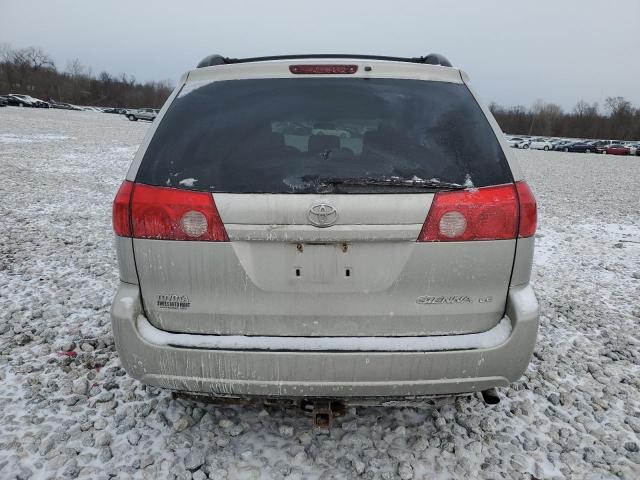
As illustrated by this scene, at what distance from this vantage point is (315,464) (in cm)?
227

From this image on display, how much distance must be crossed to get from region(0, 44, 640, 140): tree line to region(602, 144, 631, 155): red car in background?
120 feet

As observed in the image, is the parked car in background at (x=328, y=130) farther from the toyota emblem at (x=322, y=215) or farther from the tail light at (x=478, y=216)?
the tail light at (x=478, y=216)

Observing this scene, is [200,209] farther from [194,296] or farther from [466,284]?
[466,284]

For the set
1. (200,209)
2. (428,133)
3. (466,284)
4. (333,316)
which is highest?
(428,133)

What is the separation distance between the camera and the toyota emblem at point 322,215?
1785mm

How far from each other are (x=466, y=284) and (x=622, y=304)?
11.7ft

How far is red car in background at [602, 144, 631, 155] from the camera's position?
1866 inches

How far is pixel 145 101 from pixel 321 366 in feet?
328

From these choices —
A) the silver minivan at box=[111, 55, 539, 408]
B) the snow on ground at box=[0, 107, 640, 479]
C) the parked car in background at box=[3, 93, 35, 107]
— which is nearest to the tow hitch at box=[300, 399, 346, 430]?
the silver minivan at box=[111, 55, 539, 408]

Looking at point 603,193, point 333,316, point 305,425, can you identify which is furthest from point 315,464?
point 603,193

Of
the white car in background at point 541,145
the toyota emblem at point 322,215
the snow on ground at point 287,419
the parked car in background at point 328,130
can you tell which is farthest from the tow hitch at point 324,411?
the white car in background at point 541,145

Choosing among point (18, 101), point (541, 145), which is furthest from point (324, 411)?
point (18, 101)

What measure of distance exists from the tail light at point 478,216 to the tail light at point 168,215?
2.94ft

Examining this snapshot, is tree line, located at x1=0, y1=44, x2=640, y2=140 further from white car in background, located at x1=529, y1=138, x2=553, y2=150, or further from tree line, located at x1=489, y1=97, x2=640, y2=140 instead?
white car in background, located at x1=529, y1=138, x2=553, y2=150
